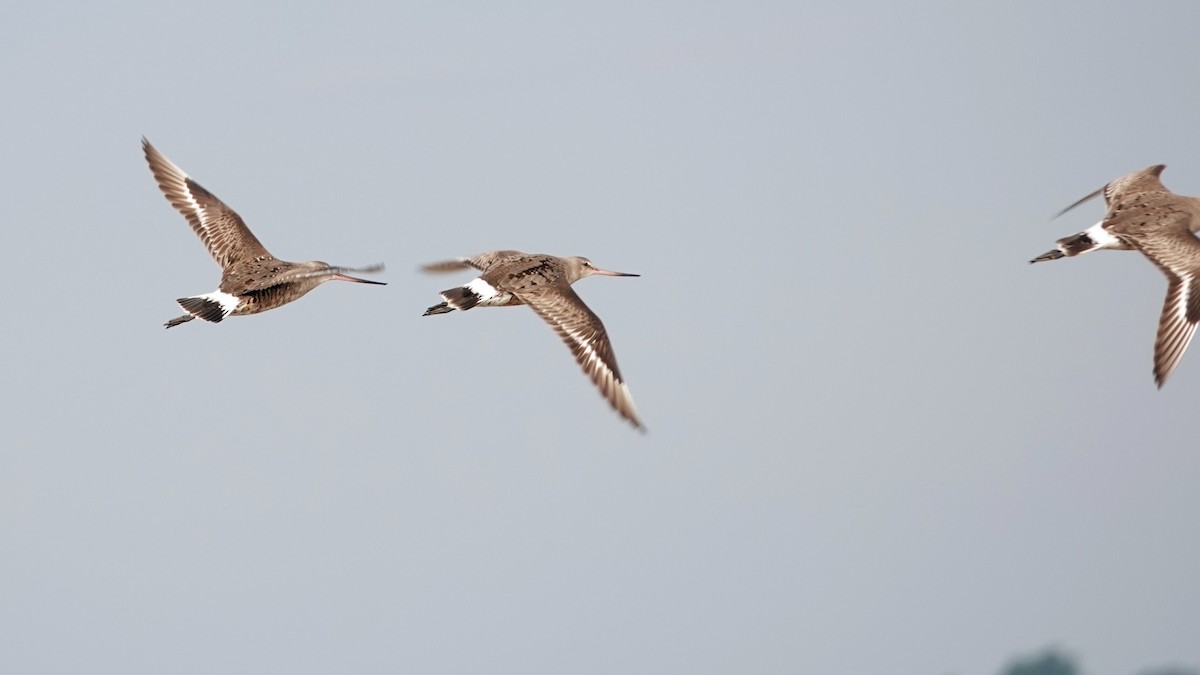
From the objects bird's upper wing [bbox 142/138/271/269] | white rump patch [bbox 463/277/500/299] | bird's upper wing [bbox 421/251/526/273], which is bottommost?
white rump patch [bbox 463/277/500/299]

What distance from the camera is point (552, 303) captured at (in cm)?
1739

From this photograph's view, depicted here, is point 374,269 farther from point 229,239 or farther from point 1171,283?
point 1171,283

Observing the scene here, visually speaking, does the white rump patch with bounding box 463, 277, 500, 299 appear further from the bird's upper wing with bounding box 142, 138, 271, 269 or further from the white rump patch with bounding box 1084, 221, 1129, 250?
the white rump patch with bounding box 1084, 221, 1129, 250

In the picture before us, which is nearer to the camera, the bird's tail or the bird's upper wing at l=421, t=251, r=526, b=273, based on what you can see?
the bird's tail

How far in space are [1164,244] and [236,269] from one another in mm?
9324

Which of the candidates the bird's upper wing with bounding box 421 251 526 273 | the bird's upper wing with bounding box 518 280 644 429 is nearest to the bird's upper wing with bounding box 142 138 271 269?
the bird's upper wing with bounding box 421 251 526 273

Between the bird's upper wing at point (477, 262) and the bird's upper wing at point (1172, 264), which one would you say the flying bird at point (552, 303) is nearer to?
the bird's upper wing at point (477, 262)

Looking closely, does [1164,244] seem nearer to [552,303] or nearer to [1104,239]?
[1104,239]

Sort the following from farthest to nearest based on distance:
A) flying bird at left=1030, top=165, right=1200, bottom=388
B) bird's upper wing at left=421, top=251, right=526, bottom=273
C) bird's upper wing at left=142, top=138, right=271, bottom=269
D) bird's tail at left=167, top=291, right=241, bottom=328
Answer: bird's upper wing at left=142, top=138, right=271, bottom=269 < bird's upper wing at left=421, top=251, right=526, bottom=273 < flying bird at left=1030, top=165, right=1200, bottom=388 < bird's tail at left=167, top=291, right=241, bottom=328

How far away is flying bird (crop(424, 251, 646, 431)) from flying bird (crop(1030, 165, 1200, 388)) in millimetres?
4327

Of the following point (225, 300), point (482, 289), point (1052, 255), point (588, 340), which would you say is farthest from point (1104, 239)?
point (225, 300)

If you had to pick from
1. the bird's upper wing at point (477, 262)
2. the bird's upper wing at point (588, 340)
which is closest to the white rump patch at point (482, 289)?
the bird's upper wing at point (588, 340)

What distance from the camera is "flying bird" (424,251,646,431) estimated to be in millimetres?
16906

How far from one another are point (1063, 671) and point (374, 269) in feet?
634
